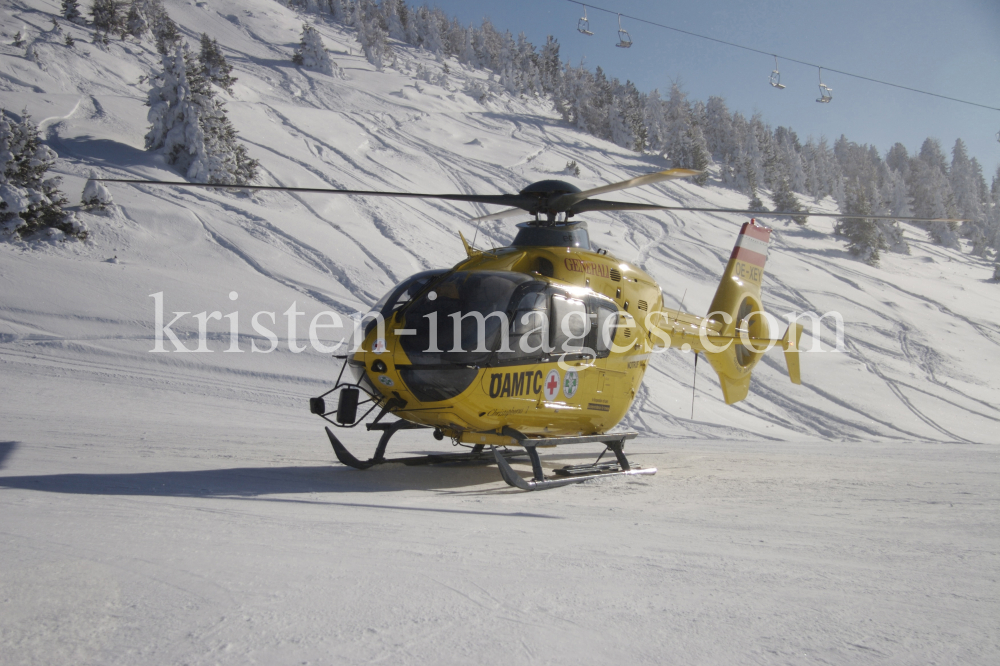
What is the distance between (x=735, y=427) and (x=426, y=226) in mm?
13507

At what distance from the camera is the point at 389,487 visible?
632 centimetres

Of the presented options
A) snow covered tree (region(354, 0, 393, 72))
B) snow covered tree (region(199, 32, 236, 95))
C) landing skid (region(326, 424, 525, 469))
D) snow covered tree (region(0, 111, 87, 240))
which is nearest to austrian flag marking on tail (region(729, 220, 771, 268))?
landing skid (region(326, 424, 525, 469))

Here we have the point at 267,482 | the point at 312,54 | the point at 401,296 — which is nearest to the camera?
the point at 267,482

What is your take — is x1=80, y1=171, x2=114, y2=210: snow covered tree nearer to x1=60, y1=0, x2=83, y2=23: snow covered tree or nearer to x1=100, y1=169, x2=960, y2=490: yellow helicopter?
x1=100, y1=169, x2=960, y2=490: yellow helicopter

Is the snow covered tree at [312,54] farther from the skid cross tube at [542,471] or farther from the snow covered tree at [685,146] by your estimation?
the skid cross tube at [542,471]

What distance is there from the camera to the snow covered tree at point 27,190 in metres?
14.2

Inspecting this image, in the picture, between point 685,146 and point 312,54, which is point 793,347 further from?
point 312,54

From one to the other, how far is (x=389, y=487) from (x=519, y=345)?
6.59ft

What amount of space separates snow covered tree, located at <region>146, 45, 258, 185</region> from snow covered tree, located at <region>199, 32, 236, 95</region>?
12894 mm

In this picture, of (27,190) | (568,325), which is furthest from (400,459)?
(27,190)

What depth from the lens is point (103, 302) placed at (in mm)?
13086

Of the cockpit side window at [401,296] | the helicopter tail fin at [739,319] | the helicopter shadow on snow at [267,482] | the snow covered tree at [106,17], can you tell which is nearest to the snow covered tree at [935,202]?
the helicopter tail fin at [739,319]

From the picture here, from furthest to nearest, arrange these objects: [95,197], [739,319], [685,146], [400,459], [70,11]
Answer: [685,146]
[70,11]
[95,197]
[739,319]
[400,459]

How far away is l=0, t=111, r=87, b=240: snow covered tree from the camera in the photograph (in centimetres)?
1416
